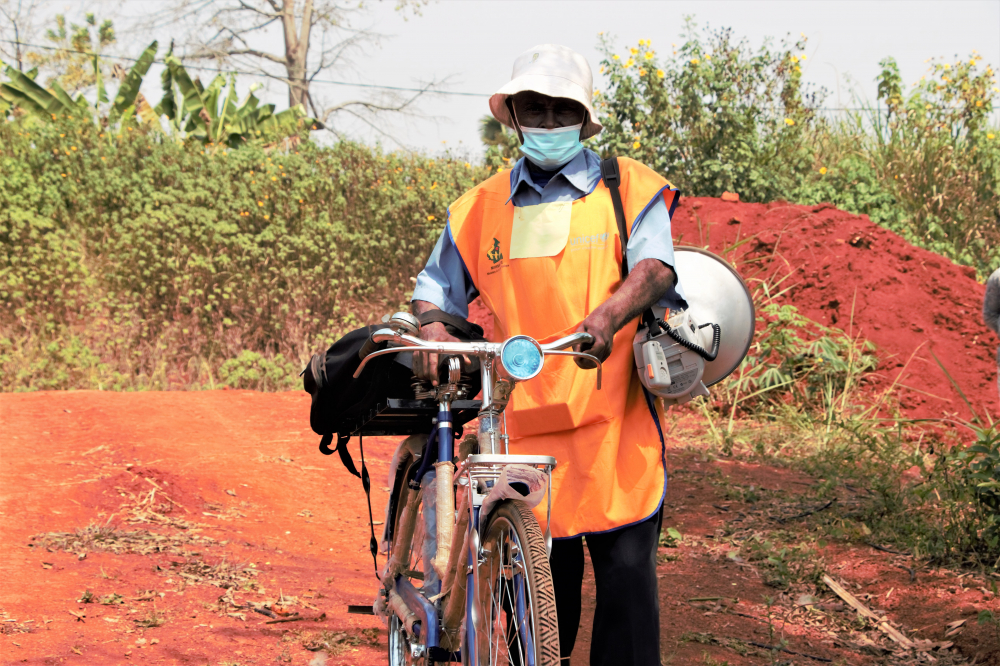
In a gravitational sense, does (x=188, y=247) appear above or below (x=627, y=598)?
above

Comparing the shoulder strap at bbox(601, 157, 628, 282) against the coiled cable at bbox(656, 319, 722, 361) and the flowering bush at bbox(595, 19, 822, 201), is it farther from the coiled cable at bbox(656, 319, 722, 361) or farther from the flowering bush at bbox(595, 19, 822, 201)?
the flowering bush at bbox(595, 19, 822, 201)

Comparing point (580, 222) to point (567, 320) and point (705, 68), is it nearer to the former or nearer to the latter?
point (567, 320)

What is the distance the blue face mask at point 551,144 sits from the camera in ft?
9.67

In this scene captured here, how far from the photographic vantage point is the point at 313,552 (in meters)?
5.65

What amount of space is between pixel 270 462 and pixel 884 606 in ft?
14.3

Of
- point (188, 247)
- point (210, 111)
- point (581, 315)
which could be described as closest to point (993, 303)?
point (581, 315)

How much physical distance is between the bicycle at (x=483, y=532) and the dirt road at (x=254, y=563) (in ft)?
4.13

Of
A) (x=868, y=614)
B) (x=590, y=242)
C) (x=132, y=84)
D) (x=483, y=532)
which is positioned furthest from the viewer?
(x=132, y=84)

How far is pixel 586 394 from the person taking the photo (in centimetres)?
284

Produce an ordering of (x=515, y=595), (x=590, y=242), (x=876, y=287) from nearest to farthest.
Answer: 1. (x=515, y=595)
2. (x=590, y=242)
3. (x=876, y=287)

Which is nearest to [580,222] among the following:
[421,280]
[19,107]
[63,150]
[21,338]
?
[421,280]

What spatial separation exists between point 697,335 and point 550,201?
0.60 metres

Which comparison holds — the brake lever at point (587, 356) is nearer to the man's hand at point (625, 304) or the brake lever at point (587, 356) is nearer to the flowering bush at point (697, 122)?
the man's hand at point (625, 304)

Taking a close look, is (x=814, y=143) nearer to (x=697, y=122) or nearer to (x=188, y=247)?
(x=697, y=122)
